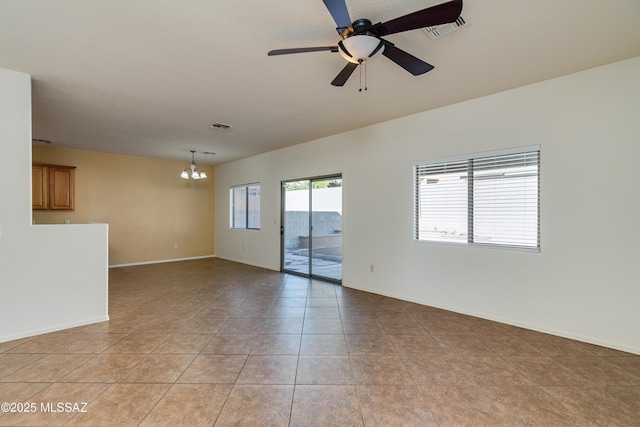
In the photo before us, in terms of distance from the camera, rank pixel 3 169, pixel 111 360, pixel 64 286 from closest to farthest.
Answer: pixel 111 360
pixel 3 169
pixel 64 286

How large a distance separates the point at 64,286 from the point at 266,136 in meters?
3.52

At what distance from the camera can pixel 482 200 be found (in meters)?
3.54

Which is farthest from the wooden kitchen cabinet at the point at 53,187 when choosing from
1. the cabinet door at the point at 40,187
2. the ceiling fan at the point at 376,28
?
the ceiling fan at the point at 376,28

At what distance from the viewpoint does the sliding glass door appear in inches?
205

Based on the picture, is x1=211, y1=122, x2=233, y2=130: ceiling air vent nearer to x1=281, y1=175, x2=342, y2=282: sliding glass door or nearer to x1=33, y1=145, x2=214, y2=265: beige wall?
x1=281, y1=175, x2=342, y2=282: sliding glass door

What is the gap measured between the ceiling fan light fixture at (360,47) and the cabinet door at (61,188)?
22.1 ft

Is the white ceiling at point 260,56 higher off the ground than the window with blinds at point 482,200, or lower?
higher

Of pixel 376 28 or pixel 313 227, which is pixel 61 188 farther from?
pixel 376 28

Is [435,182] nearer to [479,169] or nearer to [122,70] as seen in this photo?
[479,169]

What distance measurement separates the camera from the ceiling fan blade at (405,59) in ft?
6.59

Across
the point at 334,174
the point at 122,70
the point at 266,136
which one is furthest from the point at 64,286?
the point at 334,174

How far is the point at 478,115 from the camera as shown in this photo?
349cm

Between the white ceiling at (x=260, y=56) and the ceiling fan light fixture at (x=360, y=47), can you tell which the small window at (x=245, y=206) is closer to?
the white ceiling at (x=260, y=56)

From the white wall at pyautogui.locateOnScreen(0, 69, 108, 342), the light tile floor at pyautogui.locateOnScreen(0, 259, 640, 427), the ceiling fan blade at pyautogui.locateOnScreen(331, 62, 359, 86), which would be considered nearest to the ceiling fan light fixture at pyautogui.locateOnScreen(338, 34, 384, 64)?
the ceiling fan blade at pyautogui.locateOnScreen(331, 62, 359, 86)
